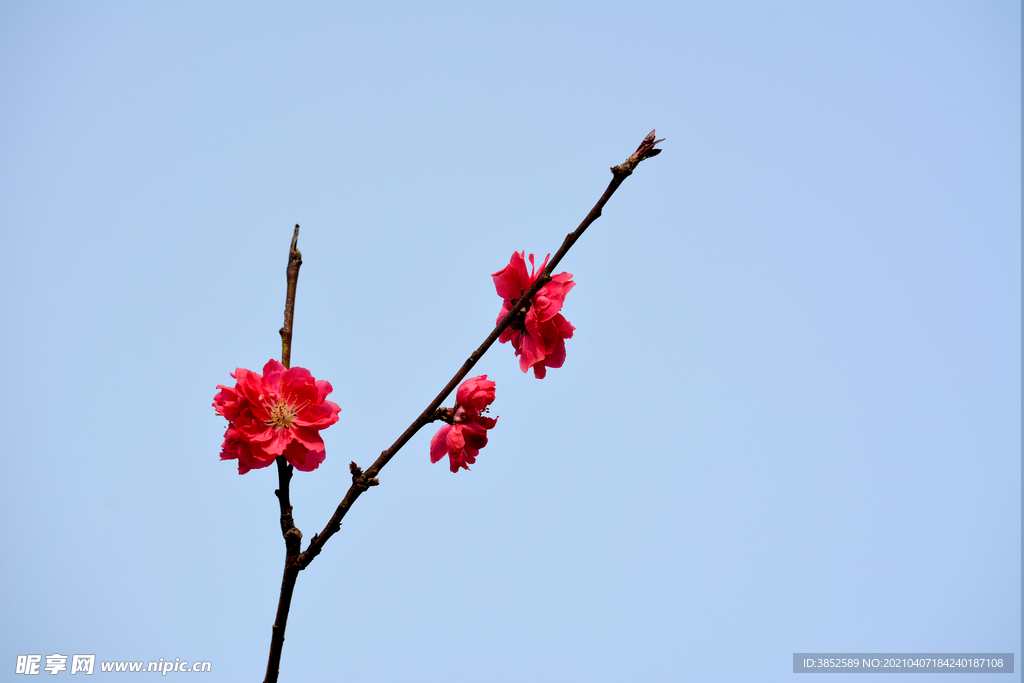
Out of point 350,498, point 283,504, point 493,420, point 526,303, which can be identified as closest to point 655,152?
point 526,303

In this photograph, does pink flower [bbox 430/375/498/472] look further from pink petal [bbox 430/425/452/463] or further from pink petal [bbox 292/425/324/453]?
pink petal [bbox 292/425/324/453]

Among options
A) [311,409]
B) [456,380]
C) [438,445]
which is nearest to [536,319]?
[456,380]

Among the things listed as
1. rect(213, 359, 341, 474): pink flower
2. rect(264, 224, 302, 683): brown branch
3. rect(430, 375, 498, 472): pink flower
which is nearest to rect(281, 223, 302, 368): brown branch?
rect(213, 359, 341, 474): pink flower

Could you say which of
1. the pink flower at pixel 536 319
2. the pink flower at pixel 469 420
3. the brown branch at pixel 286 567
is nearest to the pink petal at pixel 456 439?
the pink flower at pixel 469 420

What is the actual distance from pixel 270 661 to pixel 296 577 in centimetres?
17

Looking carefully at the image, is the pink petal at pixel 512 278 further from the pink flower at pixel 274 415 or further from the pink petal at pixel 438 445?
the pink flower at pixel 274 415

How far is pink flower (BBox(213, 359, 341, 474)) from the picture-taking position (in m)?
1.38

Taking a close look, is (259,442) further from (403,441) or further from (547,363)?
(547,363)

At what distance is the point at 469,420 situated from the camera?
154 centimetres

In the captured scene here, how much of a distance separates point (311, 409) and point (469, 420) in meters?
0.37

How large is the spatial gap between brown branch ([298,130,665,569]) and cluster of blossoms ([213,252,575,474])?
75 millimetres

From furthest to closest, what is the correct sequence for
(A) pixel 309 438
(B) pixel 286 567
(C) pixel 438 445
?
(C) pixel 438 445
(A) pixel 309 438
(B) pixel 286 567

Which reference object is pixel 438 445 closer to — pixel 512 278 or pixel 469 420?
pixel 469 420

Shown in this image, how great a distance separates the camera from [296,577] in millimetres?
1309
